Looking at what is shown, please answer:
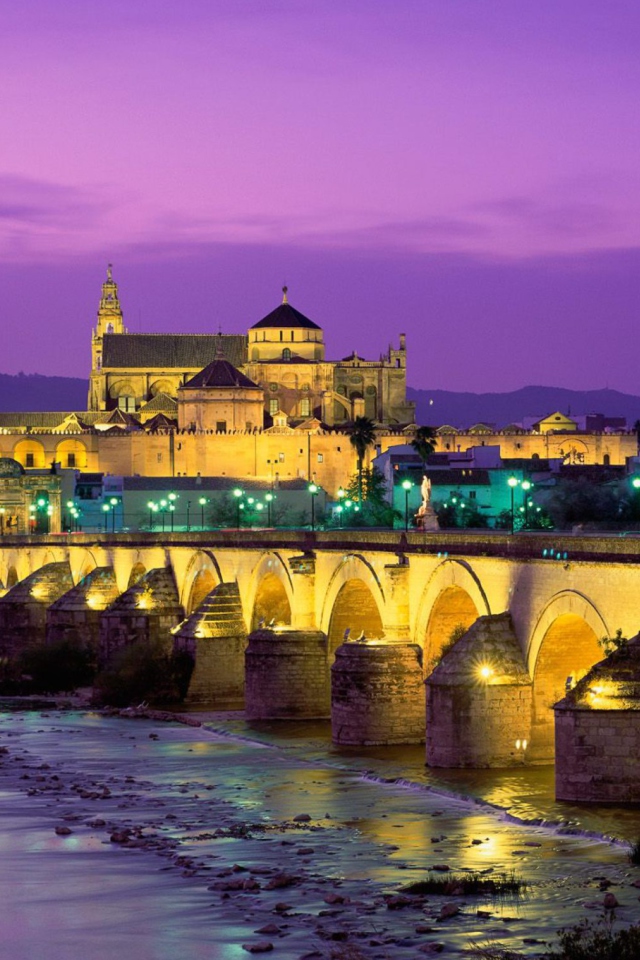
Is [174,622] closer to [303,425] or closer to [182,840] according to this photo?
[182,840]

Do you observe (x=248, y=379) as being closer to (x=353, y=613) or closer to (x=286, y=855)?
(x=353, y=613)

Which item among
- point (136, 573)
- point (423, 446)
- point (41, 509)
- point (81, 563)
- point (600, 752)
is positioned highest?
point (423, 446)

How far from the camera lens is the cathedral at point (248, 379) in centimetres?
12825

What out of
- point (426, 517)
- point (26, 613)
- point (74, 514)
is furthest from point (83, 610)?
point (74, 514)

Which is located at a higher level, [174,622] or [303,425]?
[303,425]

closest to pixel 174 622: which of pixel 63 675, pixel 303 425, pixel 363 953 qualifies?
pixel 63 675

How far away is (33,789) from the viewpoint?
29078 mm

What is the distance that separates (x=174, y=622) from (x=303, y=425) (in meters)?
77.7

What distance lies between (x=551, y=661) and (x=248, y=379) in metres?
105

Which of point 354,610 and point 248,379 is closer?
point 354,610

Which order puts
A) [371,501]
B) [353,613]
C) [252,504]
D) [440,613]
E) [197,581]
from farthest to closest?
[252,504] < [371,501] < [197,581] < [353,613] < [440,613]

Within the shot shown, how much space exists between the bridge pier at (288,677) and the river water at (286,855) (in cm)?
425

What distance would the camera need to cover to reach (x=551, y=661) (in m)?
27.7

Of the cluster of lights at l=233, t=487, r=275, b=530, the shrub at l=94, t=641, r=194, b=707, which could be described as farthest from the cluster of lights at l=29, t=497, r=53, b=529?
the shrub at l=94, t=641, r=194, b=707
